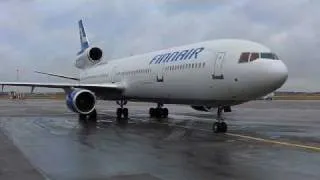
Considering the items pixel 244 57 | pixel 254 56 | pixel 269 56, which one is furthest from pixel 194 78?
pixel 269 56

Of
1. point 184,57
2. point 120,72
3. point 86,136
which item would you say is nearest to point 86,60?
point 120,72

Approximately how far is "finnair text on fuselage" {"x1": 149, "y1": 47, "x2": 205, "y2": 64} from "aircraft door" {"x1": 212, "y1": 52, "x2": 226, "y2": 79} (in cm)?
159

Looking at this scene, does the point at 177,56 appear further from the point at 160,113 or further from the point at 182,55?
the point at 160,113

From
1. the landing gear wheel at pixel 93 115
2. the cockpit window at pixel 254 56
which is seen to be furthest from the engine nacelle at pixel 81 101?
the cockpit window at pixel 254 56

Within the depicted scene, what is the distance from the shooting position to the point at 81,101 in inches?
938

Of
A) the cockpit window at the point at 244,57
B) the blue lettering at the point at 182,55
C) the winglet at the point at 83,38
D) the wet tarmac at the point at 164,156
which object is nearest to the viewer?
the wet tarmac at the point at 164,156

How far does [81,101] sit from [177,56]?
5.81 m

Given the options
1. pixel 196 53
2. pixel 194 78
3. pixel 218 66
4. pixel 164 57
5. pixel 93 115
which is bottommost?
pixel 93 115

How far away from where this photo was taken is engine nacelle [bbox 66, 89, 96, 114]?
23.1 m

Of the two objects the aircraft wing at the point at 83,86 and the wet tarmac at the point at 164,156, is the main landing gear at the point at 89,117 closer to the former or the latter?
the aircraft wing at the point at 83,86

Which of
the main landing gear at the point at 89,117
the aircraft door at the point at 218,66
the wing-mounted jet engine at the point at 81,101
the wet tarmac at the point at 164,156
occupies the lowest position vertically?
the wet tarmac at the point at 164,156

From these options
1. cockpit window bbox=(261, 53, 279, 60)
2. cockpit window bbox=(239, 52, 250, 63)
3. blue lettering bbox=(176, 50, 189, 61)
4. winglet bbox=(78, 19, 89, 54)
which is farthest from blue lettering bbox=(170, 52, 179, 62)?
winglet bbox=(78, 19, 89, 54)

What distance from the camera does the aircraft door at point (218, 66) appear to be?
1686 cm

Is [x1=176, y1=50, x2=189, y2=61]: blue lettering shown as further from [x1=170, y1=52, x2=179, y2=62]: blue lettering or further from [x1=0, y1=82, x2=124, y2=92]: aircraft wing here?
[x1=0, y1=82, x2=124, y2=92]: aircraft wing
